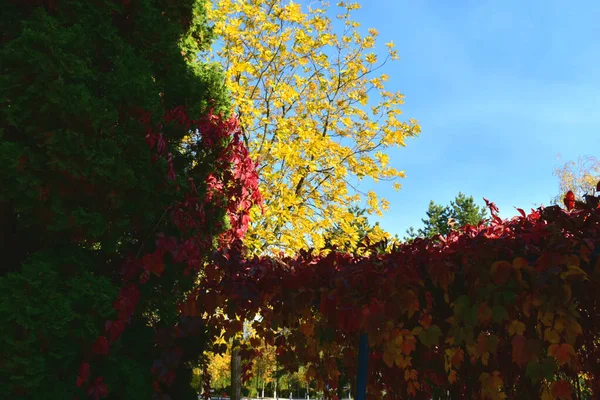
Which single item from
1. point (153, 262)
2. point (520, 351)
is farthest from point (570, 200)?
point (153, 262)

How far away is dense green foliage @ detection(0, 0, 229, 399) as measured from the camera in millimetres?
3799

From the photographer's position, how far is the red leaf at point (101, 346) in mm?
3719

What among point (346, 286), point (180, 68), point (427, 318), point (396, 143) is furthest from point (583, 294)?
point (396, 143)

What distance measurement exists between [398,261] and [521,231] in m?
0.72

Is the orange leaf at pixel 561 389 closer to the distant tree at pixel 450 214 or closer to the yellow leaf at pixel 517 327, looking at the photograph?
the yellow leaf at pixel 517 327

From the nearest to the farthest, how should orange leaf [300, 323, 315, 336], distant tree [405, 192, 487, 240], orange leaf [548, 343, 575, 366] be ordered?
orange leaf [548, 343, 575, 366]
orange leaf [300, 323, 315, 336]
distant tree [405, 192, 487, 240]

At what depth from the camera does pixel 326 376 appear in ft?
14.8

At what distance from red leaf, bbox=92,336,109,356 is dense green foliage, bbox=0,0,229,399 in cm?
17

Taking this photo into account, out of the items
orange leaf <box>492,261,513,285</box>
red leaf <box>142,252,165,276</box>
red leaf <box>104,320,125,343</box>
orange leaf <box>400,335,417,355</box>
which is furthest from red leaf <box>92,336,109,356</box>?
orange leaf <box>492,261,513,285</box>

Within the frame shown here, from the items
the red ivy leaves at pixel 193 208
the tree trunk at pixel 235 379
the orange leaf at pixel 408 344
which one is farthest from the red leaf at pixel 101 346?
the tree trunk at pixel 235 379

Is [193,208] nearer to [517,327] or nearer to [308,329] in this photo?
[308,329]

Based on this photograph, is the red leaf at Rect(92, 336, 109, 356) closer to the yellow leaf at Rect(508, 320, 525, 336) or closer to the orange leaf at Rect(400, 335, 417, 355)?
the orange leaf at Rect(400, 335, 417, 355)

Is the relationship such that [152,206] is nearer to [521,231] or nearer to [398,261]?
[398,261]

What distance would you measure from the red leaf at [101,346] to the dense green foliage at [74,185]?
17 cm
